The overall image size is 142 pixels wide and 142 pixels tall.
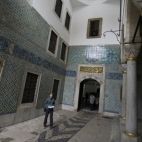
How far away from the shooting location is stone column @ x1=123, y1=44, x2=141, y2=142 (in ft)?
9.21

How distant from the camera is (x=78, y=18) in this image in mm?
9195

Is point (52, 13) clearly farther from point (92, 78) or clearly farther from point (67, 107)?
point (67, 107)

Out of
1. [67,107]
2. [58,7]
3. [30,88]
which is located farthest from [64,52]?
[30,88]

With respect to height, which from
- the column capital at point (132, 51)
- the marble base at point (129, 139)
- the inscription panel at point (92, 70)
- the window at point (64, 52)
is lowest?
the marble base at point (129, 139)

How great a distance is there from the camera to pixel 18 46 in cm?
429

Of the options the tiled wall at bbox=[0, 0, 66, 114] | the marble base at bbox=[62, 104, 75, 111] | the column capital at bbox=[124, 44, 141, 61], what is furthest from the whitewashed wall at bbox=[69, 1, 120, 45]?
the column capital at bbox=[124, 44, 141, 61]

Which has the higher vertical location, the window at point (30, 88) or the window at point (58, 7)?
the window at point (58, 7)

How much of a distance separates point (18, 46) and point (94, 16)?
6.60 metres

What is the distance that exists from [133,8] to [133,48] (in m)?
1.13

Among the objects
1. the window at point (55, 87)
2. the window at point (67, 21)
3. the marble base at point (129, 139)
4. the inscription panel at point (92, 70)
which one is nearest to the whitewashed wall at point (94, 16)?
the window at point (67, 21)

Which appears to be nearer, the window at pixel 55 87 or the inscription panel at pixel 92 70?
the window at pixel 55 87

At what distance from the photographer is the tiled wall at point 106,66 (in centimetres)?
721

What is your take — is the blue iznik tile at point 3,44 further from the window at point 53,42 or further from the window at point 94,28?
Answer: the window at point 94,28

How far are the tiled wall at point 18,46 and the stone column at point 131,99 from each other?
11.7ft
